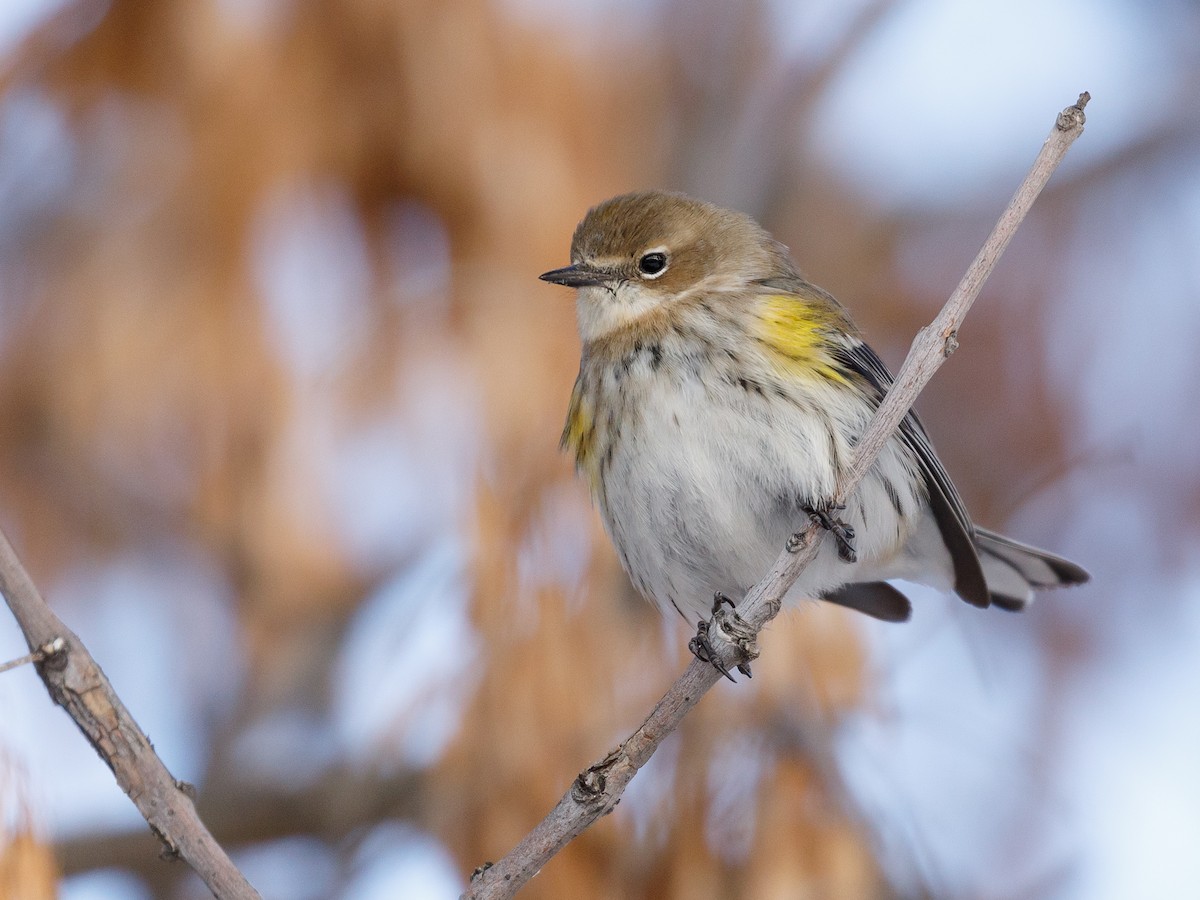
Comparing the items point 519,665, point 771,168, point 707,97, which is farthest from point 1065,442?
point 519,665

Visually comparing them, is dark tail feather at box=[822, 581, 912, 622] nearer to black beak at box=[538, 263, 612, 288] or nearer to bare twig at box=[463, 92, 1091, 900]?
black beak at box=[538, 263, 612, 288]

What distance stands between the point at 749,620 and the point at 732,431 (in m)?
1.00

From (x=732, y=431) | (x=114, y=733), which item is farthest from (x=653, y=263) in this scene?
(x=114, y=733)

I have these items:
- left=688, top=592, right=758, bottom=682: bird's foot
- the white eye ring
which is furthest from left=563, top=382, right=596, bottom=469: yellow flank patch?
left=688, top=592, right=758, bottom=682: bird's foot

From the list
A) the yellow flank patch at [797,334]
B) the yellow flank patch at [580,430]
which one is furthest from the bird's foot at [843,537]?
the yellow flank patch at [580,430]

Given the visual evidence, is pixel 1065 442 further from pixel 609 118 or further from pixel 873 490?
pixel 609 118

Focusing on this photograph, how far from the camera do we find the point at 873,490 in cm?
375

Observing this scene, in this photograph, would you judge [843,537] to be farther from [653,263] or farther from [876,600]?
[653,263]

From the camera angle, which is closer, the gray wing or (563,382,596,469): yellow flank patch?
(563,382,596,469): yellow flank patch

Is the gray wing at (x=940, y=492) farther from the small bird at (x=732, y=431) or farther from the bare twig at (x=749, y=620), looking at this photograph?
the bare twig at (x=749, y=620)

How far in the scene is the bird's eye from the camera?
400 centimetres

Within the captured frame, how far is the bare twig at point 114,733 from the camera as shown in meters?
1.66

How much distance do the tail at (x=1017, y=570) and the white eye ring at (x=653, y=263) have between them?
4.70 ft

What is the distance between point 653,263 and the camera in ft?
13.2
